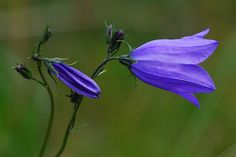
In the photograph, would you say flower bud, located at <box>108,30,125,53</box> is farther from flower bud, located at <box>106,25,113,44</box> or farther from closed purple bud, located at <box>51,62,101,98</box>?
closed purple bud, located at <box>51,62,101,98</box>

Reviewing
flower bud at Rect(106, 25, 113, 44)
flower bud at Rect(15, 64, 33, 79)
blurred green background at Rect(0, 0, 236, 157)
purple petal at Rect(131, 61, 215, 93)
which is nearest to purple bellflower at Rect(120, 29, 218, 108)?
purple petal at Rect(131, 61, 215, 93)

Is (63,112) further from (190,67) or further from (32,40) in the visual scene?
(190,67)

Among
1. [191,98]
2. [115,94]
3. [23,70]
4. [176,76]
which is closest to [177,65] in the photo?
[176,76]

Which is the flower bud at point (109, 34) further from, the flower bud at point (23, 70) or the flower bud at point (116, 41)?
the flower bud at point (23, 70)

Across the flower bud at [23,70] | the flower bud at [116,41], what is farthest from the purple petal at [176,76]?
the flower bud at [23,70]

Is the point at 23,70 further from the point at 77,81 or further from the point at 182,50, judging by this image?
the point at 182,50

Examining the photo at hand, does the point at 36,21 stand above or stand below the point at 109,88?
above

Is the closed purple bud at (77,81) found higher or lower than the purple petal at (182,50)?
lower

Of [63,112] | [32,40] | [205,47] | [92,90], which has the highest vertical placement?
[205,47]

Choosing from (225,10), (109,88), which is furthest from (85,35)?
(225,10)
